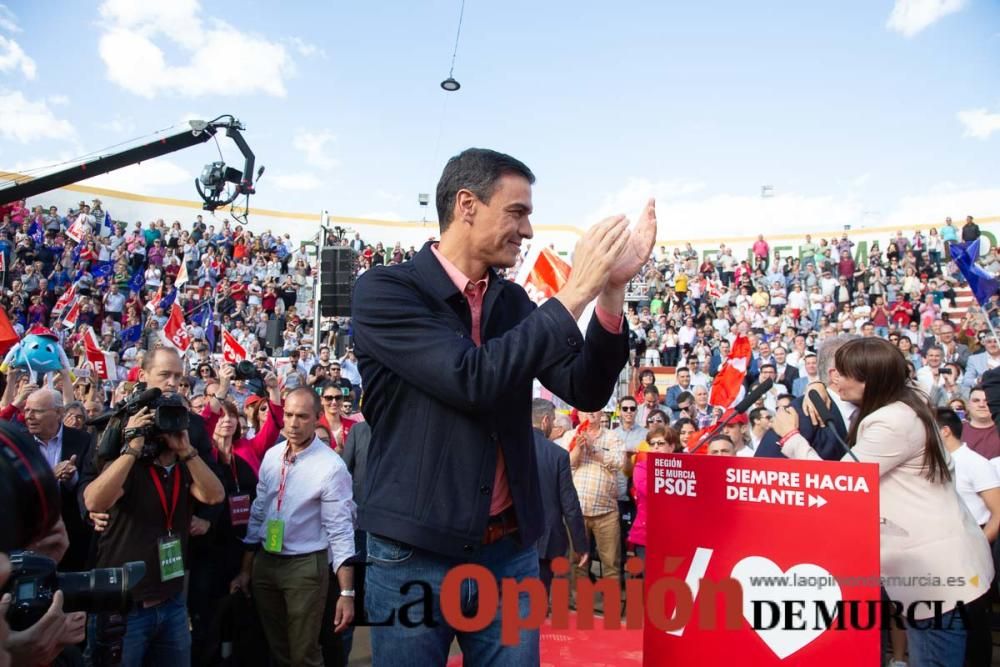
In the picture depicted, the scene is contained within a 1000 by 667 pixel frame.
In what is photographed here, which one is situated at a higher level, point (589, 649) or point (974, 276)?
point (974, 276)

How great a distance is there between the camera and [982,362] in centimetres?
1094

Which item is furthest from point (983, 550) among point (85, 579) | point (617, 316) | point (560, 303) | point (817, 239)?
point (817, 239)

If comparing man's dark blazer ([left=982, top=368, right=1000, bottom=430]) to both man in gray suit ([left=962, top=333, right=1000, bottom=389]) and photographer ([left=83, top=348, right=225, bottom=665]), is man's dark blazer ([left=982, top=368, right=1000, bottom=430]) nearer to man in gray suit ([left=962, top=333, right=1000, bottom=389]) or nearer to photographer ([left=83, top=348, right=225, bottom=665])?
man in gray suit ([left=962, top=333, right=1000, bottom=389])

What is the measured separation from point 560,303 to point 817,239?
29460 millimetres

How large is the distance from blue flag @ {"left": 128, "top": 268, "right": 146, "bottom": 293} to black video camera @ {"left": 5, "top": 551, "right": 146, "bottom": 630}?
2117 centimetres

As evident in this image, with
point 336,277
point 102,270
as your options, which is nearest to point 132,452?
point 336,277

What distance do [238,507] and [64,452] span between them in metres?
1.10

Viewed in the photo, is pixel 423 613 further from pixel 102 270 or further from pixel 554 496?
pixel 102 270

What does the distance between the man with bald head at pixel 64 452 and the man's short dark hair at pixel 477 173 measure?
323 centimetres

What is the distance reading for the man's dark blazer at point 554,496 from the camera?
18.3 feet

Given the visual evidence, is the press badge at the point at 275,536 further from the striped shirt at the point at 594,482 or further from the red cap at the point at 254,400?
the striped shirt at the point at 594,482

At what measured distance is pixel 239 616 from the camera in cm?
474

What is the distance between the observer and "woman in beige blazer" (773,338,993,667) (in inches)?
108

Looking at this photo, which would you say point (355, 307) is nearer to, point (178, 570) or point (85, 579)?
point (85, 579)
